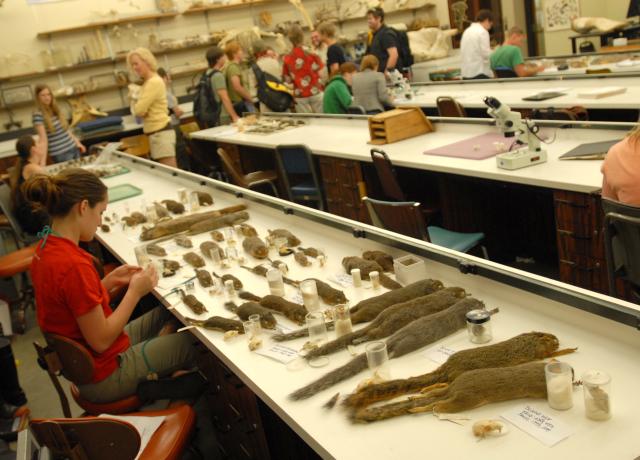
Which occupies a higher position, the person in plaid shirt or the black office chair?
the person in plaid shirt

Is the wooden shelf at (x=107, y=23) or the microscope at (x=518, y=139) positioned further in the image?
the wooden shelf at (x=107, y=23)

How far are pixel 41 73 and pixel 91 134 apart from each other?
1262 millimetres

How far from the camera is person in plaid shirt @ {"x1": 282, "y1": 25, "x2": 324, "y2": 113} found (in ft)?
25.4

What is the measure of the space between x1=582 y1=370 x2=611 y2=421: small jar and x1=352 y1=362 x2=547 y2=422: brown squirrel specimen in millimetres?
122

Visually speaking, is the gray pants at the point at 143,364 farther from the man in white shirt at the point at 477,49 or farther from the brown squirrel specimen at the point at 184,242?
the man in white shirt at the point at 477,49

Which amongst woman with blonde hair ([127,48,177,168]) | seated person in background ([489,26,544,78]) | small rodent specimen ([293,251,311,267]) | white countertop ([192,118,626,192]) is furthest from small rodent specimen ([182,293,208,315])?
seated person in background ([489,26,544,78])

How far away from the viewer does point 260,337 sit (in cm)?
229

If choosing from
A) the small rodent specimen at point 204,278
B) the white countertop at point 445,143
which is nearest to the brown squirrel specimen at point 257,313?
the small rodent specimen at point 204,278

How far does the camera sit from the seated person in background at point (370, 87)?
21.3 ft

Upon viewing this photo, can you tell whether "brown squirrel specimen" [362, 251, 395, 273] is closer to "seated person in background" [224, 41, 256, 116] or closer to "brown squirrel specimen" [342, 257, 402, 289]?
"brown squirrel specimen" [342, 257, 402, 289]

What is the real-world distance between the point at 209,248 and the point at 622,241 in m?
1.86

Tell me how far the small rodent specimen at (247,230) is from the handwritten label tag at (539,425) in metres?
2.03

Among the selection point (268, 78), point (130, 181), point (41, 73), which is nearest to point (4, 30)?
point (41, 73)

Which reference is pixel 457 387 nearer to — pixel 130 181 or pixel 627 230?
pixel 627 230
